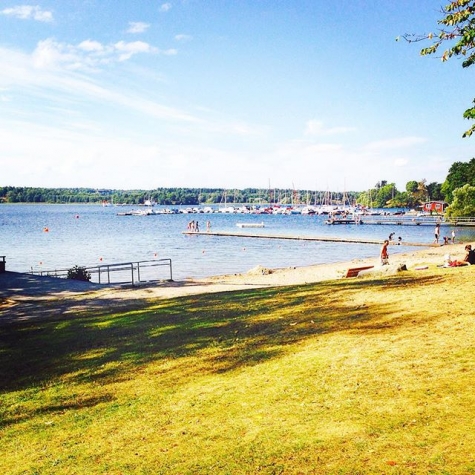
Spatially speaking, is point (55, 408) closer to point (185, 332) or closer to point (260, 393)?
point (260, 393)

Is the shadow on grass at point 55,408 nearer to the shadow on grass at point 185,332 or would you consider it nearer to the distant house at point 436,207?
the shadow on grass at point 185,332

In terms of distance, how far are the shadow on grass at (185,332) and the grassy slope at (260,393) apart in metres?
0.06

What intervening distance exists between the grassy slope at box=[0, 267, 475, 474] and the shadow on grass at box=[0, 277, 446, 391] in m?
0.06

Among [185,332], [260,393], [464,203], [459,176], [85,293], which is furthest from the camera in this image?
[459,176]

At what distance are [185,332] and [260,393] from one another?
16.5 feet

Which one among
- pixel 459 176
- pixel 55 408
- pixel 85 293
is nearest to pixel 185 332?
pixel 55 408

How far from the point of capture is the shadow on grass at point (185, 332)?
9.92 meters

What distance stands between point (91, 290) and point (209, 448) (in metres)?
19.2

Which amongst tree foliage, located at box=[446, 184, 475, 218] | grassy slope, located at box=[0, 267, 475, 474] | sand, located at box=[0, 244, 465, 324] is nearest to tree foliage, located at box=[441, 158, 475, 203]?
tree foliage, located at box=[446, 184, 475, 218]

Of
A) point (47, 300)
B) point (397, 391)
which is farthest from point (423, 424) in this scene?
point (47, 300)

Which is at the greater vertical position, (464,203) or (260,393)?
(464,203)

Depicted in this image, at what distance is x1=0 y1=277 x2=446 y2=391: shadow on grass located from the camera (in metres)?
9.92

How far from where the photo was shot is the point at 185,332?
12.2m

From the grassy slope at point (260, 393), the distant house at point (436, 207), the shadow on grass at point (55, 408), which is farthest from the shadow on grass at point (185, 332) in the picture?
the distant house at point (436, 207)
